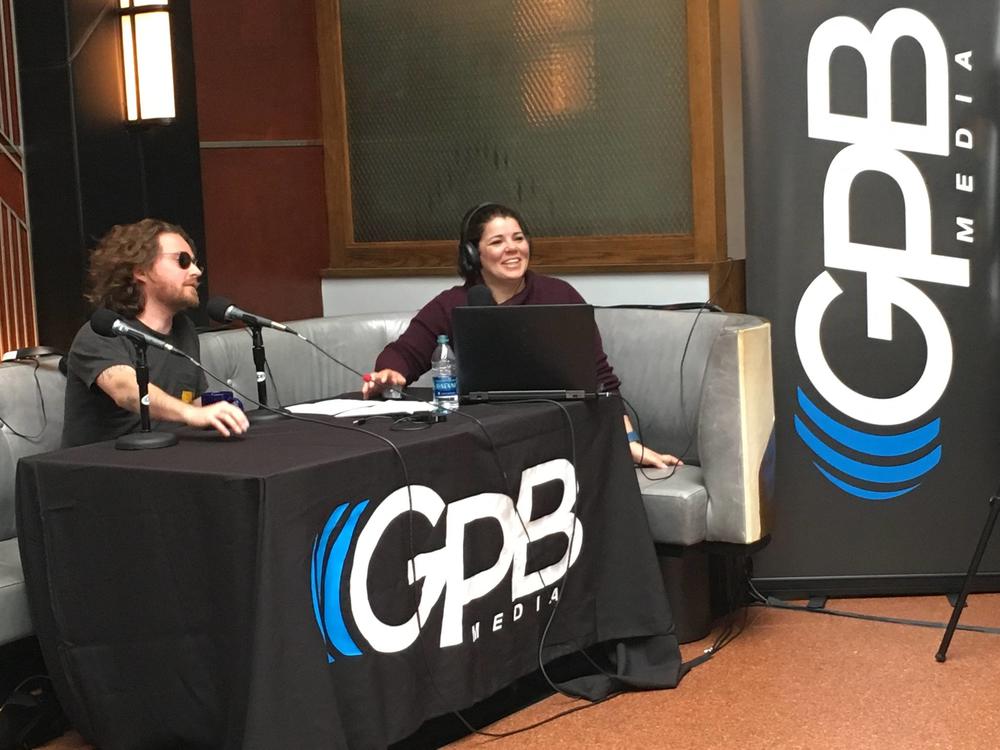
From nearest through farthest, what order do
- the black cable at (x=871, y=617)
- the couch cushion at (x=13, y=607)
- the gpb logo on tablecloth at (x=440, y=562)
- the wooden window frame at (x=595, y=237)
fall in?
the gpb logo on tablecloth at (x=440, y=562), the couch cushion at (x=13, y=607), the black cable at (x=871, y=617), the wooden window frame at (x=595, y=237)

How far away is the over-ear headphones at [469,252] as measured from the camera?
12.8ft

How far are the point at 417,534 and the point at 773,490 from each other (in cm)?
145

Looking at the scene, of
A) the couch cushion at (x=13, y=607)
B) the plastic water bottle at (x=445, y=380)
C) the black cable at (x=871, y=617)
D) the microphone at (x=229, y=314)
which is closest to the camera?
the couch cushion at (x=13, y=607)

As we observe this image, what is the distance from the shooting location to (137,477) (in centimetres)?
266

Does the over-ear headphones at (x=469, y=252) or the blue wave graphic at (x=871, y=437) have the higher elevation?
the over-ear headphones at (x=469, y=252)

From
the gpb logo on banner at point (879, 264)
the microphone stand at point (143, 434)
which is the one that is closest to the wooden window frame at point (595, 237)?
the gpb logo on banner at point (879, 264)

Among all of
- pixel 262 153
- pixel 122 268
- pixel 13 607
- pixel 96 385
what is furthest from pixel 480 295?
pixel 262 153

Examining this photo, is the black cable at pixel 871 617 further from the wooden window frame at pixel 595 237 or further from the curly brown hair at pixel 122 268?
the curly brown hair at pixel 122 268

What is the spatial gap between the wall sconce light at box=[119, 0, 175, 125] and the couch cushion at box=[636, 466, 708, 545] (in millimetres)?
1853

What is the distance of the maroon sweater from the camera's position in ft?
13.2

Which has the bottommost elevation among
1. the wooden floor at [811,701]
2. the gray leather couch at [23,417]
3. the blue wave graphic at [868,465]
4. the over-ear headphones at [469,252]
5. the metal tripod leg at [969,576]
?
the wooden floor at [811,701]

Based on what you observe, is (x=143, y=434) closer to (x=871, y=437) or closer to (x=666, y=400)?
(x=666, y=400)

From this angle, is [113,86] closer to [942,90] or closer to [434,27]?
[434,27]

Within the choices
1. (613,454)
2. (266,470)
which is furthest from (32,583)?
(613,454)
